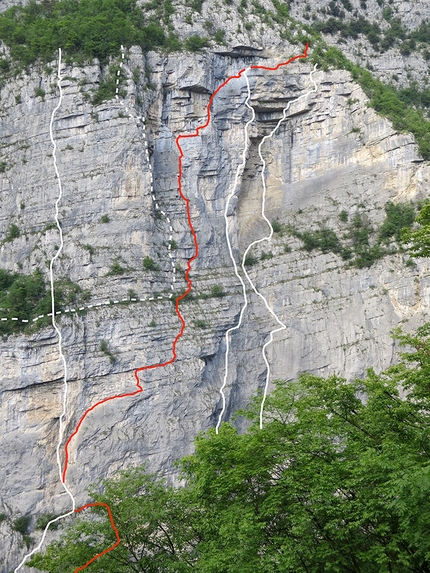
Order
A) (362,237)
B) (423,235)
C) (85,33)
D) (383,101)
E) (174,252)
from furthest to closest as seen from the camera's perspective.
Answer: (85,33), (383,101), (362,237), (174,252), (423,235)

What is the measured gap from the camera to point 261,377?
133ft

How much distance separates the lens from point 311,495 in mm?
13016

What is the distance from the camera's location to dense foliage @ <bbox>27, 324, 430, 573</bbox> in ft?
40.0

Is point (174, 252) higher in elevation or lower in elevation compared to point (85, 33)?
lower

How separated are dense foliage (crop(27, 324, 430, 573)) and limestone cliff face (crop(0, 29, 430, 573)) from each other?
20.7 meters

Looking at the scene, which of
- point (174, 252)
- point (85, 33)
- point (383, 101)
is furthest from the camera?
point (85, 33)

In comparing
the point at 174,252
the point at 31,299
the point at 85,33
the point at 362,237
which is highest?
the point at 85,33

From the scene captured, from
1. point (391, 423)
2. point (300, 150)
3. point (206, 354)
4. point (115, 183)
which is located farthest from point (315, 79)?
point (391, 423)

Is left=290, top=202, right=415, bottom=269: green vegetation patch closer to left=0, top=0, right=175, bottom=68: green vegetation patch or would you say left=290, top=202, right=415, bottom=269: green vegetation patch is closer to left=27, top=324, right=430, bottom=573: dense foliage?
left=0, top=0, right=175, bottom=68: green vegetation patch

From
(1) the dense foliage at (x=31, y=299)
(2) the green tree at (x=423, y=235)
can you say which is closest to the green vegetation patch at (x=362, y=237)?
(1) the dense foliage at (x=31, y=299)

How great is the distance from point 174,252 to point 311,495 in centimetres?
2973

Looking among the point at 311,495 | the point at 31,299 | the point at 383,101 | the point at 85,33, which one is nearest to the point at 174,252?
the point at 31,299

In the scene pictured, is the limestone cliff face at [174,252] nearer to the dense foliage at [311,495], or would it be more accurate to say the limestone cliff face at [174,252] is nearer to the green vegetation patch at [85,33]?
the green vegetation patch at [85,33]

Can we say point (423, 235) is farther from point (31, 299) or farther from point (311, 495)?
point (31, 299)
